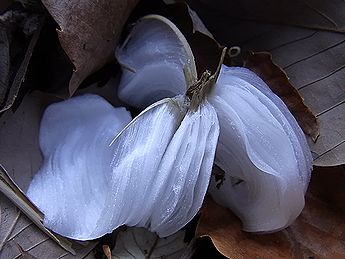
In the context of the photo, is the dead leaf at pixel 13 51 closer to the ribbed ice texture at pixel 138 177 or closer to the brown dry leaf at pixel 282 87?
the ribbed ice texture at pixel 138 177

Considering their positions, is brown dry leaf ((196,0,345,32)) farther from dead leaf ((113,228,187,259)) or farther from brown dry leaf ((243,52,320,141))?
dead leaf ((113,228,187,259))

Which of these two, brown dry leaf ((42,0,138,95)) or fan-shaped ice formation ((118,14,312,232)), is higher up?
brown dry leaf ((42,0,138,95))

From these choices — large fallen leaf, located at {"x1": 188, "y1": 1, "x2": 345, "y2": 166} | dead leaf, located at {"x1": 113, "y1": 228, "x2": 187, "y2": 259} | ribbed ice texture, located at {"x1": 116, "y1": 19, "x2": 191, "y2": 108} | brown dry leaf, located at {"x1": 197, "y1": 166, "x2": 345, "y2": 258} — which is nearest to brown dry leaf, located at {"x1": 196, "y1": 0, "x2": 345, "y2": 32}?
large fallen leaf, located at {"x1": 188, "y1": 1, "x2": 345, "y2": 166}

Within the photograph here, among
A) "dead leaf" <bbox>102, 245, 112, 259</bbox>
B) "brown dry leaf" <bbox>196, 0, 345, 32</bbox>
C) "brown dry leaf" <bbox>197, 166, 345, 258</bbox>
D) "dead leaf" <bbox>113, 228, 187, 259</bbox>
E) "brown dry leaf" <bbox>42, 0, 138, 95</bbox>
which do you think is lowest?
"brown dry leaf" <bbox>197, 166, 345, 258</bbox>

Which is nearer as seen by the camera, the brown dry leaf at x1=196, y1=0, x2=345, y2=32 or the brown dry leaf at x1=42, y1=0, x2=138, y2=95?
the brown dry leaf at x1=42, y1=0, x2=138, y2=95

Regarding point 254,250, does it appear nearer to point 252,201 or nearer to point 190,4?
point 252,201

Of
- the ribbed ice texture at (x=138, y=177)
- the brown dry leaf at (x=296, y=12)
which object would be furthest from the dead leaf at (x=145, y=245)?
the brown dry leaf at (x=296, y=12)

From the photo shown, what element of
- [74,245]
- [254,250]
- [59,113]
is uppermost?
[59,113]

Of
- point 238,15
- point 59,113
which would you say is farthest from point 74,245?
point 238,15
